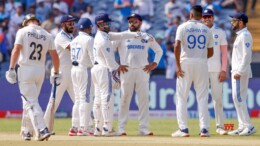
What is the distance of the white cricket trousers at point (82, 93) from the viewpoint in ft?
60.1

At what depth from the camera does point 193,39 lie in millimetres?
17703

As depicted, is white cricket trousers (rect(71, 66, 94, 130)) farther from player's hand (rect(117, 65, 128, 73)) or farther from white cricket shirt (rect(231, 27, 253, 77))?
white cricket shirt (rect(231, 27, 253, 77))

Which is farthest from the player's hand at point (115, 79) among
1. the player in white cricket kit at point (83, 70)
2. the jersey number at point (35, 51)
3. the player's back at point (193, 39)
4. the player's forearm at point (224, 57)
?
the player's forearm at point (224, 57)

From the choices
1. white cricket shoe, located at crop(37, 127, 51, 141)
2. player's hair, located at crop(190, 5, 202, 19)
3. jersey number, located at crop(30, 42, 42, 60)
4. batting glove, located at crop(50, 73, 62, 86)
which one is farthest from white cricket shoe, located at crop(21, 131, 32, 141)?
player's hair, located at crop(190, 5, 202, 19)

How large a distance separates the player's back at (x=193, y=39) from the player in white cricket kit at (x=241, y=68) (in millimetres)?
927

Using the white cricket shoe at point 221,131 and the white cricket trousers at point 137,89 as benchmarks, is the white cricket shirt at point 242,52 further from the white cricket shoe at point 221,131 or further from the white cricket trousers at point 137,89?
the white cricket trousers at point 137,89

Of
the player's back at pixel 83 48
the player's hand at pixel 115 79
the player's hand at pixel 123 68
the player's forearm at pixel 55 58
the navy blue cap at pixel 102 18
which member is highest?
the navy blue cap at pixel 102 18

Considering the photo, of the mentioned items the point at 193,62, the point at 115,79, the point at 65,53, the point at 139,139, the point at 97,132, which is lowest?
the point at 139,139

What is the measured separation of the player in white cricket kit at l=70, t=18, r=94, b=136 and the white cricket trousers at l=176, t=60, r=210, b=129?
1.76 m

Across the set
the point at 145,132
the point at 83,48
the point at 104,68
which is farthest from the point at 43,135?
the point at 145,132

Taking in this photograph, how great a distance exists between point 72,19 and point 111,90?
1.73 meters

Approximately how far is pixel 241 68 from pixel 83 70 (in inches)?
116

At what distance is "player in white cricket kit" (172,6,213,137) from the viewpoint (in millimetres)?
17656

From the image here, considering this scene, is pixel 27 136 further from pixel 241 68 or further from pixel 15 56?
pixel 241 68
